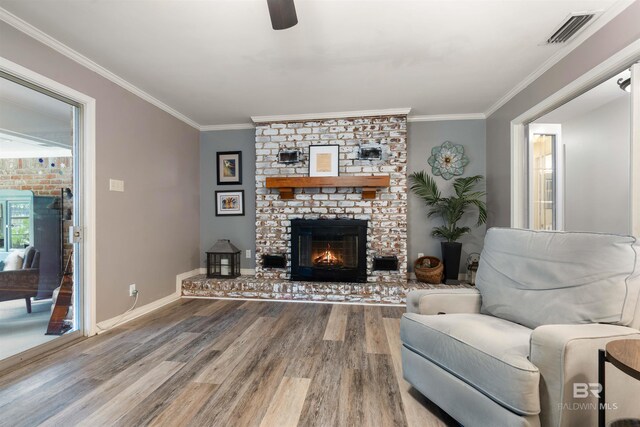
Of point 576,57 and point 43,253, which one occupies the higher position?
point 576,57

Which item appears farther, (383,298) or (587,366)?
(383,298)


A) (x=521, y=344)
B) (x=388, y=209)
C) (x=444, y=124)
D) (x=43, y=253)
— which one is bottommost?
(x=521, y=344)

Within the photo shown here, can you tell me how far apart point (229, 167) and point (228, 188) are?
325mm

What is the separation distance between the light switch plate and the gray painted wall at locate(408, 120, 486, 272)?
11.6 ft

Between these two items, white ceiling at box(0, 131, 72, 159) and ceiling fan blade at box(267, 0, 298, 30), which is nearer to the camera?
ceiling fan blade at box(267, 0, 298, 30)

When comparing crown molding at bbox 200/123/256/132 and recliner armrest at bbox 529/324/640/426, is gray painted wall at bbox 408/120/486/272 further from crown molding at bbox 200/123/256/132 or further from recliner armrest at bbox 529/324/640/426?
recliner armrest at bbox 529/324/640/426

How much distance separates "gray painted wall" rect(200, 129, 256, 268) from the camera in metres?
4.28

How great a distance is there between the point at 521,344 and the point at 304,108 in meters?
3.28

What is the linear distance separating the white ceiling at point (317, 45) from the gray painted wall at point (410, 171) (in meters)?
0.63

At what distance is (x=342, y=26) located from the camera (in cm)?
204

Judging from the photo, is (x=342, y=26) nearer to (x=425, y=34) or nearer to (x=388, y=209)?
(x=425, y=34)

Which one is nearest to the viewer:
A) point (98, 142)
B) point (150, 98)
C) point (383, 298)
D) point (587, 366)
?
point (587, 366)

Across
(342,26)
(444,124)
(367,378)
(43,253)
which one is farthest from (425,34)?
(43,253)

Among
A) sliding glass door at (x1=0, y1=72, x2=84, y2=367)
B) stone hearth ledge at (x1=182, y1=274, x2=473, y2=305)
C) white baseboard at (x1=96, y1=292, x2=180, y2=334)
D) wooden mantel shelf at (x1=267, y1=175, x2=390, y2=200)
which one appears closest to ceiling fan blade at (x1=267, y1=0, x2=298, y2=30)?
sliding glass door at (x1=0, y1=72, x2=84, y2=367)
